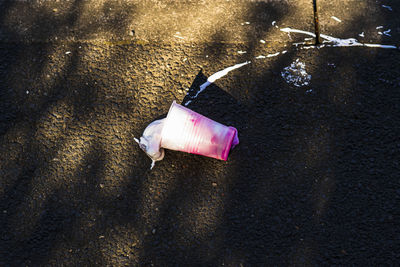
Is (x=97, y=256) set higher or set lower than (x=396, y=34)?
lower

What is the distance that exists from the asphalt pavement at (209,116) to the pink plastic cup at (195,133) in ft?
0.68

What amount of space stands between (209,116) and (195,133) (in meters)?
0.36

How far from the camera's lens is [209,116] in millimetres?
2684

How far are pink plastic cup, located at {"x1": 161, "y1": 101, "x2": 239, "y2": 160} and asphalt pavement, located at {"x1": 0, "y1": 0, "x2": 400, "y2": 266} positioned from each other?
206 millimetres

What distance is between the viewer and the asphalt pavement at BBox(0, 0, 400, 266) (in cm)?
231

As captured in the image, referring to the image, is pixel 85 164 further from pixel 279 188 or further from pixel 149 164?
pixel 279 188

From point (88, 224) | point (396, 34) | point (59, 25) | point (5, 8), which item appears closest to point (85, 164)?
point (88, 224)

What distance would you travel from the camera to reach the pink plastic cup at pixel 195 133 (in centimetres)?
235

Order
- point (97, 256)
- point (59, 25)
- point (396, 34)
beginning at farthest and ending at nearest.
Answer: point (59, 25), point (396, 34), point (97, 256)

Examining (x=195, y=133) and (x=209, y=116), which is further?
(x=209, y=116)

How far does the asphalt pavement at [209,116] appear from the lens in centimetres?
231

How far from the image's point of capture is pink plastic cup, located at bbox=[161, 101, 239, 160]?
2354 millimetres

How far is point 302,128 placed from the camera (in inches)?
103

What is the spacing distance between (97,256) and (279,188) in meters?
1.22
